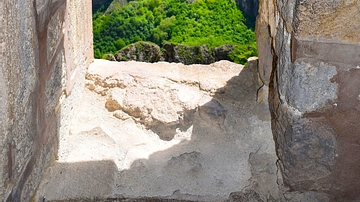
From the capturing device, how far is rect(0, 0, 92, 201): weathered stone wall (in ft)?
5.37

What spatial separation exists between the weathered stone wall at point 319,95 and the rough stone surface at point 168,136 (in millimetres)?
228

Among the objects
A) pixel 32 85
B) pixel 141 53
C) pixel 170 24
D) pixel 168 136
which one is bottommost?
pixel 170 24

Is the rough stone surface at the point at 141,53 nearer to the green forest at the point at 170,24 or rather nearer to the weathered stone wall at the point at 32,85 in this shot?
the green forest at the point at 170,24

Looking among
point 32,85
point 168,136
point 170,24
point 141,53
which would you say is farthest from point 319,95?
point 170,24

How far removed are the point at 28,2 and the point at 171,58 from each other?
8009mm

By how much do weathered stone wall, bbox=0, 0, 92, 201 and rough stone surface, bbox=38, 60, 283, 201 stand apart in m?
0.16

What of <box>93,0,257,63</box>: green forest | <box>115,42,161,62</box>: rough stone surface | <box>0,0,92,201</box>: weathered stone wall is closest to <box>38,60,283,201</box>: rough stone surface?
<box>0,0,92,201</box>: weathered stone wall

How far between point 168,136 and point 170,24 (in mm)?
14386

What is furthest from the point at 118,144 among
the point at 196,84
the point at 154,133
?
the point at 196,84

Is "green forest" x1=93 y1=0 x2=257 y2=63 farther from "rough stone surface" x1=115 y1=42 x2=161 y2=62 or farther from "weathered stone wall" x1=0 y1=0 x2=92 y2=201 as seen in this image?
"weathered stone wall" x1=0 y1=0 x2=92 y2=201

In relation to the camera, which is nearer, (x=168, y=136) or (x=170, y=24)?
(x=168, y=136)

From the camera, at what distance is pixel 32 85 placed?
1920mm

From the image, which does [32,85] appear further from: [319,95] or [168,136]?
[319,95]

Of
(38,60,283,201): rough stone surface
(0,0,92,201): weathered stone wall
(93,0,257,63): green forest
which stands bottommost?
(93,0,257,63): green forest
